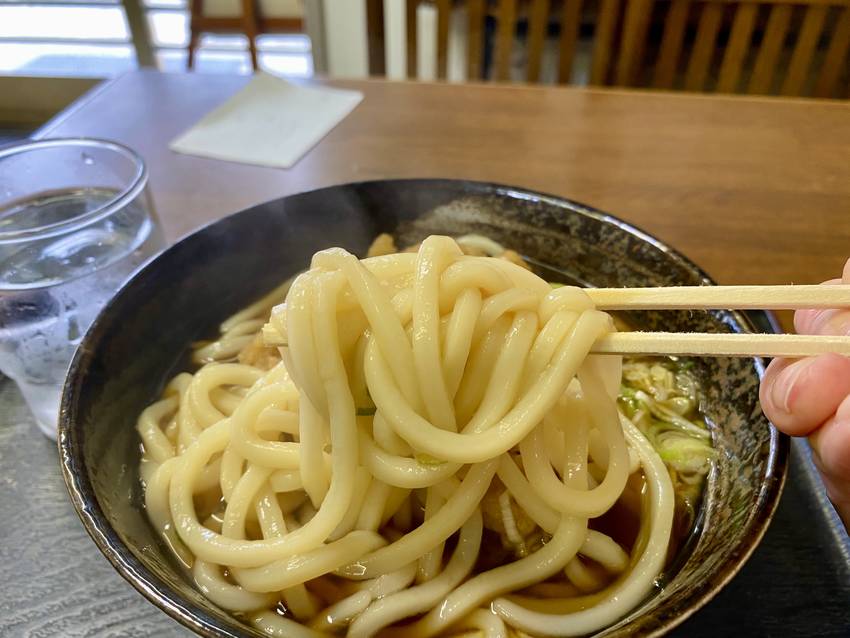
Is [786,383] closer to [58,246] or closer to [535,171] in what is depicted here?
[58,246]

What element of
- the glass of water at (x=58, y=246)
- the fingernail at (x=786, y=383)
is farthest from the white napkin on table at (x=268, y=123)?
the fingernail at (x=786, y=383)

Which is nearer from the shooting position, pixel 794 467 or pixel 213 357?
pixel 794 467

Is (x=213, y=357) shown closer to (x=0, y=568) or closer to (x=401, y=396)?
(x=0, y=568)

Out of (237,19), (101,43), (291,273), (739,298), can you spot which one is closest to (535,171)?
(291,273)

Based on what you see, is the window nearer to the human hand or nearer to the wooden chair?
the wooden chair

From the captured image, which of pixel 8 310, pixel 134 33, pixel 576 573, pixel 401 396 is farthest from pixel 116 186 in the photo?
pixel 134 33

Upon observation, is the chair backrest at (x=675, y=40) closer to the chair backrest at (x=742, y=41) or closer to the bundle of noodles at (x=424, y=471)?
the chair backrest at (x=742, y=41)
